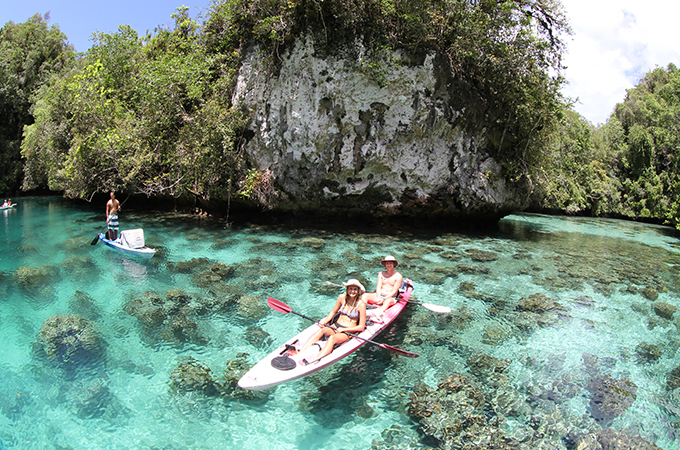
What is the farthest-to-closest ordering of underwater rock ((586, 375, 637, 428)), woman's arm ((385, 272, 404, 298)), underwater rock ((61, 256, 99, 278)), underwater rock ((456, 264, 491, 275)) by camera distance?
underwater rock ((456, 264, 491, 275)) < underwater rock ((61, 256, 99, 278)) < woman's arm ((385, 272, 404, 298)) < underwater rock ((586, 375, 637, 428))

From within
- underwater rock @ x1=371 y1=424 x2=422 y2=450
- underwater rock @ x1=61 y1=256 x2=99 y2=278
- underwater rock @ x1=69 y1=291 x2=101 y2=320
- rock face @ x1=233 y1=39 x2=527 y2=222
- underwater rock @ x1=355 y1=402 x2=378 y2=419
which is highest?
rock face @ x1=233 y1=39 x2=527 y2=222

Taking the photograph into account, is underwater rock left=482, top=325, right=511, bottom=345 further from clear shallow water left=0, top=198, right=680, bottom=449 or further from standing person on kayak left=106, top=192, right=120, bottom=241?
standing person on kayak left=106, top=192, right=120, bottom=241

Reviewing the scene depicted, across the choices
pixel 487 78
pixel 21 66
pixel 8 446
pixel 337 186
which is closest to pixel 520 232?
pixel 487 78

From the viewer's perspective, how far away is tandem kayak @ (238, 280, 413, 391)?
4629 millimetres

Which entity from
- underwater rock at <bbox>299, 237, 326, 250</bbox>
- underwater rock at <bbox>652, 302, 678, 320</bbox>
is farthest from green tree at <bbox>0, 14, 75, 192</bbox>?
underwater rock at <bbox>652, 302, 678, 320</bbox>

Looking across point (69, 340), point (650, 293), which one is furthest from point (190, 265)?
point (650, 293)

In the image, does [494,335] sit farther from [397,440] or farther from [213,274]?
[213,274]

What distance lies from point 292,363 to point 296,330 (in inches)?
72.5

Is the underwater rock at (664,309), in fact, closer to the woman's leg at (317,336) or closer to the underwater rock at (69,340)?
the woman's leg at (317,336)

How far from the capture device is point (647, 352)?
659 centimetres

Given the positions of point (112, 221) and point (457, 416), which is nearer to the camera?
point (457, 416)

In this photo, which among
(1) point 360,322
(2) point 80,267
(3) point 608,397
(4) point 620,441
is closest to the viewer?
(4) point 620,441

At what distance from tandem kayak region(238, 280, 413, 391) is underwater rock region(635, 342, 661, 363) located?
448cm

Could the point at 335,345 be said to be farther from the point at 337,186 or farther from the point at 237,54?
the point at 237,54
